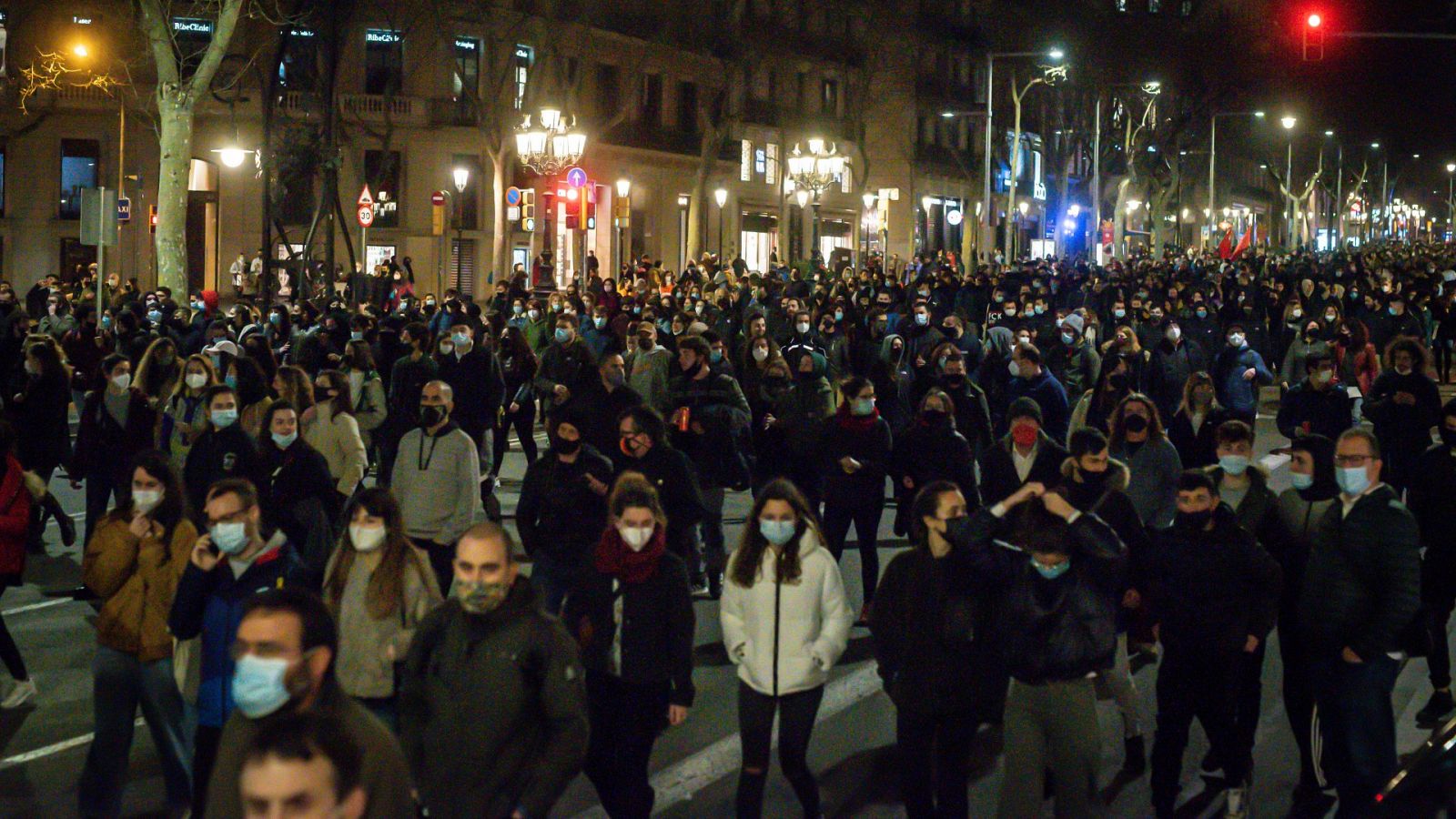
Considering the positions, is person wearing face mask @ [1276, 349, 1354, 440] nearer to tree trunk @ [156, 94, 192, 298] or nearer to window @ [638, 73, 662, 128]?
tree trunk @ [156, 94, 192, 298]

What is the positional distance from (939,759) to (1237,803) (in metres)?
1.31

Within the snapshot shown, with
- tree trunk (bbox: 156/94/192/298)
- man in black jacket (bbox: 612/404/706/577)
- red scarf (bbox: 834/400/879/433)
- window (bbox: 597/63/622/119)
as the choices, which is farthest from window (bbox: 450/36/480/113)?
man in black jacket (bbox: 612/404/706/577)

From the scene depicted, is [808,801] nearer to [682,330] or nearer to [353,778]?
[353,778]

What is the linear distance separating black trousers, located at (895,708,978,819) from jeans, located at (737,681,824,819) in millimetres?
345

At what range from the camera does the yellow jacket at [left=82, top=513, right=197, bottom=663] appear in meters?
7.05

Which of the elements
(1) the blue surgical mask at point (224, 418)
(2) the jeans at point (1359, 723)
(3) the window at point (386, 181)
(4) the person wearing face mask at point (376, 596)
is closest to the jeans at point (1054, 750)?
(2) the jeans at point (1359, 723)

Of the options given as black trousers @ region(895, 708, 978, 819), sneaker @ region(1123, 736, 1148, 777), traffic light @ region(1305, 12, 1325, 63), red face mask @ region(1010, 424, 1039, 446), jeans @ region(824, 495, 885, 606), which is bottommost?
sneaker @ region(1123, 736, 1148, 777)

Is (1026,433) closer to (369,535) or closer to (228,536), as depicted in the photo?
(369,535)

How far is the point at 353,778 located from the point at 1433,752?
2.61 meters

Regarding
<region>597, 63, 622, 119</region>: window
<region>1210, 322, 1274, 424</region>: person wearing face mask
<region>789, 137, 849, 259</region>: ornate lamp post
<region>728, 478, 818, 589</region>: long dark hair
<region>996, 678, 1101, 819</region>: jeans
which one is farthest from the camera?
<region>597, 63, 622, 119</region>: window

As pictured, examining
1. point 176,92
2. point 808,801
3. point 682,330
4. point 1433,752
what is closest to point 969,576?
point 808,801

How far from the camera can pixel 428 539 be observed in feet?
31.7

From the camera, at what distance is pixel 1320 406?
1285cm

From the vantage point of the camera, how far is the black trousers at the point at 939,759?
6688mm
